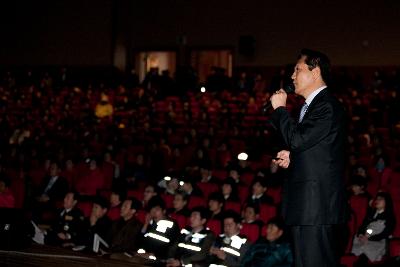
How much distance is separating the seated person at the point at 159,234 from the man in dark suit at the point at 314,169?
3215mm

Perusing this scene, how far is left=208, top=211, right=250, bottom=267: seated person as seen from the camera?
4867mm

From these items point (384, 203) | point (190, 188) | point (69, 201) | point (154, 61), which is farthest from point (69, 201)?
point (154, 61)

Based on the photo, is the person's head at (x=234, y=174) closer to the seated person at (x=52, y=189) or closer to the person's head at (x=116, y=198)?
the person's head at (x=116, y=198)

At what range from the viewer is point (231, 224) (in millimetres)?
4980

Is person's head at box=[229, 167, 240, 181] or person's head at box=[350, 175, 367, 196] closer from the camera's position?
person's head at box=[350, 175, 367, 196]

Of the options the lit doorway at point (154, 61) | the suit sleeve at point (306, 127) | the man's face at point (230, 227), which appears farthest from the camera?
the lit doorway at point (154, 61)

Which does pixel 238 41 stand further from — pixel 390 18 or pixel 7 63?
pixel 7 63

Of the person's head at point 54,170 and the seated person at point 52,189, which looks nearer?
the seated person at point 52,189

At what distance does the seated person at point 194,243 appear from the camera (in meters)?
4.91

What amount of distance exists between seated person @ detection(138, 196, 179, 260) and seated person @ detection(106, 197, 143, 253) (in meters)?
0.10

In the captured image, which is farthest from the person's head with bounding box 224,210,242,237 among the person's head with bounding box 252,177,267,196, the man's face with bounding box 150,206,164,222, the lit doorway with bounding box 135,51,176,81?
the lit doorway with bounding box 135,51,176,81

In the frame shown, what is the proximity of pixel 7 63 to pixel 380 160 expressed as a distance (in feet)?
40.2

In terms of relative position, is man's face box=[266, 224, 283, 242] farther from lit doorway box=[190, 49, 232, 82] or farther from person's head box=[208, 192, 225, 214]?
lit doorway box=[190, 49, 232, 82]

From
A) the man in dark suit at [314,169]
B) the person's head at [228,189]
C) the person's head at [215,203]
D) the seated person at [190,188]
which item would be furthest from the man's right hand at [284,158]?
the seated person at [190,188]
